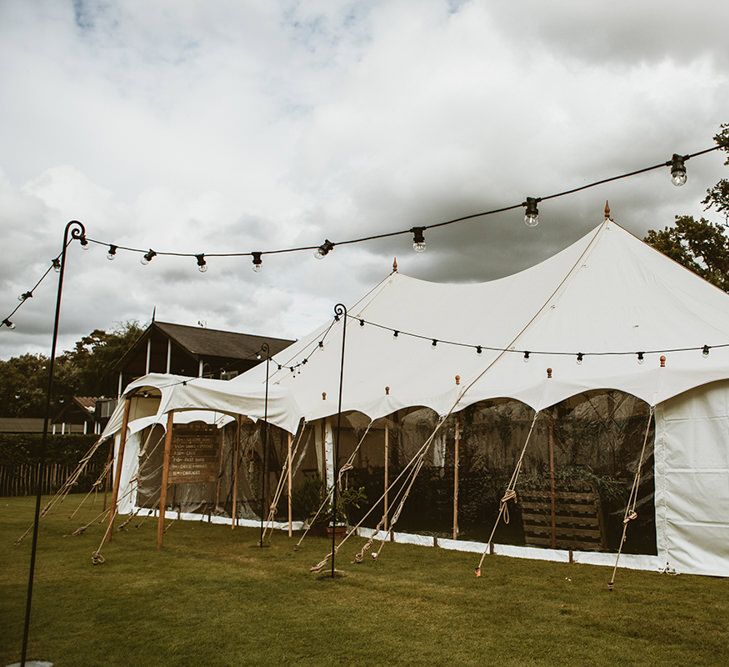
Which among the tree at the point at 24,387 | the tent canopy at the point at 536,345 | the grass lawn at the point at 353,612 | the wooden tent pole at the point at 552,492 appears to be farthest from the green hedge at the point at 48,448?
the tree at the point at 24,387

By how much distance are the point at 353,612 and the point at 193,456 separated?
4946 mm

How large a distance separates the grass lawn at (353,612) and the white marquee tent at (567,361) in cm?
100

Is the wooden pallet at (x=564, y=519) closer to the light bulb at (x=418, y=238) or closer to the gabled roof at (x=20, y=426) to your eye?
the light bulb at (x=418, y=238)

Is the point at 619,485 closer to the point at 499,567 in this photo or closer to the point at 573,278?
the point at 499,567

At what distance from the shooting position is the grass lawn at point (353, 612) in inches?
162

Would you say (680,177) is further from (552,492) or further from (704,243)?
(704,243)

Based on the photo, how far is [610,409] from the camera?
7.69 m

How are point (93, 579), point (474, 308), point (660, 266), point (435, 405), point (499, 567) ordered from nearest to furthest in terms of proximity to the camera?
1. point (93, 579)
2. point (499, 567)
3. point (435, 405)
4. point (660, 266)
5. point (474, 308)

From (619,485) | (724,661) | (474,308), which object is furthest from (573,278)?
(724,661)

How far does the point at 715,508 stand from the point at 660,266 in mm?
4222

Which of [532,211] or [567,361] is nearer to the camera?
[532,211]

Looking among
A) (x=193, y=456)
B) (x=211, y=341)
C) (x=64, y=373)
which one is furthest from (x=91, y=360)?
(x=193, y=456)

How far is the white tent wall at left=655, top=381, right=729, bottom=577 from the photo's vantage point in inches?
253

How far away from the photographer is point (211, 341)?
75.3 ft
